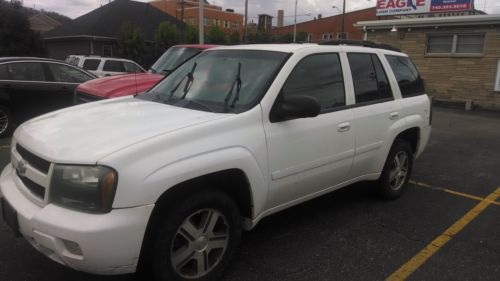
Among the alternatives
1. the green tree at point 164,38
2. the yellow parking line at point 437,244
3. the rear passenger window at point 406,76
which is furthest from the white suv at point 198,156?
the green tree at point 164,38

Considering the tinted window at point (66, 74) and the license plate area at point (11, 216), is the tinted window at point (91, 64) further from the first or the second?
the license plate area at point (11, 216)

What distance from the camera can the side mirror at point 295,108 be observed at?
3316 mm

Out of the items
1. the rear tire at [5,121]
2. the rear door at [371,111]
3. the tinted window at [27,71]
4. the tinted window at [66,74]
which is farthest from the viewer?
the tinted window at [66,74]

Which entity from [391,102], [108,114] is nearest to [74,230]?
[108,114]

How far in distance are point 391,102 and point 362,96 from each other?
0.56 m

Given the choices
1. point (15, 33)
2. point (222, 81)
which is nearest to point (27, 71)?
point (222, 81)

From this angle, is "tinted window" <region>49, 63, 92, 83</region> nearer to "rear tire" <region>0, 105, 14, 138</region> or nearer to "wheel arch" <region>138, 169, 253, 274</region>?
"rear tire" <region>0, 105, 14, 138</region>

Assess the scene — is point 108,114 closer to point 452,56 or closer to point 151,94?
point 151,94

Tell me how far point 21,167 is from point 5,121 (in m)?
6.24

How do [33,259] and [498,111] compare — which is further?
[498,111]

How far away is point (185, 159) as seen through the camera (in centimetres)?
279

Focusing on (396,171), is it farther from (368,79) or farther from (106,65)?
(106,65)

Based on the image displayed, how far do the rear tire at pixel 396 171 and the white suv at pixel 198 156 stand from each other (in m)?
0.20

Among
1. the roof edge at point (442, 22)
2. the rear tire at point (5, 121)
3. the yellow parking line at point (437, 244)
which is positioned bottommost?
the yellow parking line at point (437, 244)
